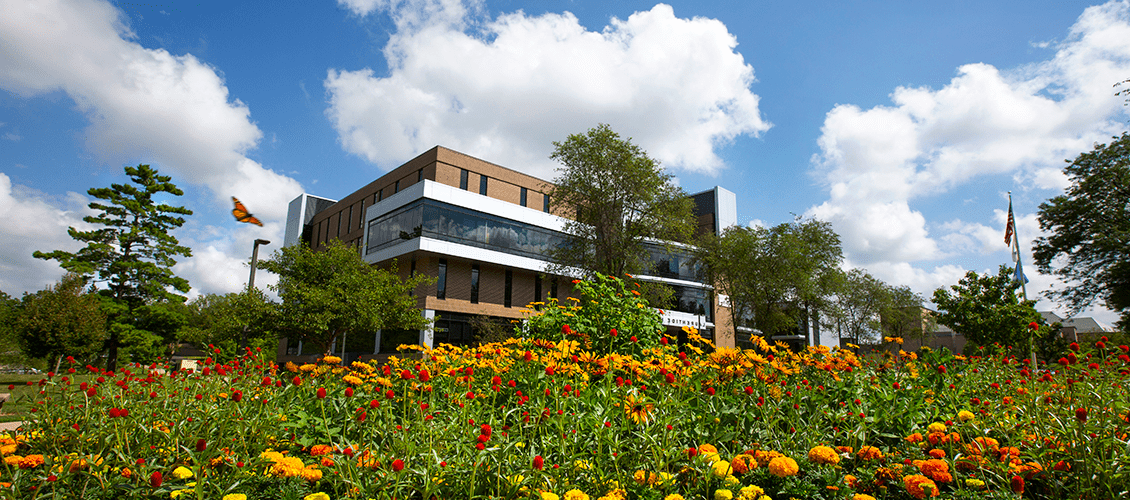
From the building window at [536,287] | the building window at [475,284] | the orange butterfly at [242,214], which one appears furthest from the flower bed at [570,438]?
the building window at [536,287]

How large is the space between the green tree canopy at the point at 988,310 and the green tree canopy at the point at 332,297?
2274 centimetres

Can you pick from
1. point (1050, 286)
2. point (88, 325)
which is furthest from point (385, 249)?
point (1050, 286)

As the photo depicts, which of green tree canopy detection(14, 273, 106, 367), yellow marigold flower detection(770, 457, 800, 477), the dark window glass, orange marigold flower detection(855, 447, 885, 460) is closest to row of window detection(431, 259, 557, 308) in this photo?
the dark window glass

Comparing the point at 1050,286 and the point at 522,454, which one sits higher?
the point at 1050,286

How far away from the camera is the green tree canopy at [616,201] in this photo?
2200cm

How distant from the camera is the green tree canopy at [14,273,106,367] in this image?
66.1 feet

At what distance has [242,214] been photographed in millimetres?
17391

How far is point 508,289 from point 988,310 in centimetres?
2356

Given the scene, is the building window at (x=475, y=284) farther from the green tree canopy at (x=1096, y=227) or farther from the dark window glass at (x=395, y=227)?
the green tree canopy at (x=1096, y=227)

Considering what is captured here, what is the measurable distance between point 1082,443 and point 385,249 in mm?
31023

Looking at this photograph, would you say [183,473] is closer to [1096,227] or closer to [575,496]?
[575,496]

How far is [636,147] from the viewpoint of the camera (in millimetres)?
22391

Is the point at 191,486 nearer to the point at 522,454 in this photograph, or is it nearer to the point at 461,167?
the point at 522,454

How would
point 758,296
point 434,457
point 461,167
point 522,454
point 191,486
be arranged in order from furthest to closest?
point 461,167
point 758,296
point 522,454
point 434,457
point 191,486
